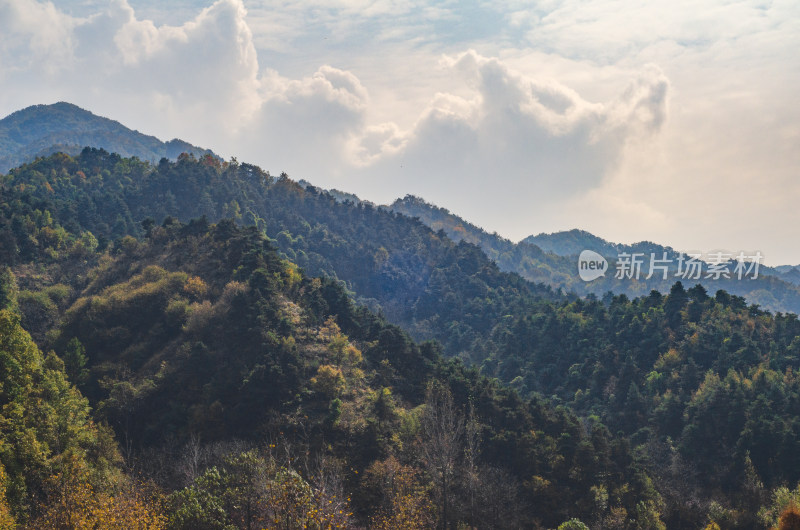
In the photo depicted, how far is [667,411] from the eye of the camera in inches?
3297

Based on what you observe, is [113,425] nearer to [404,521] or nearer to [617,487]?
[404,521]

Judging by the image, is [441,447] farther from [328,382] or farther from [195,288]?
[195,288]

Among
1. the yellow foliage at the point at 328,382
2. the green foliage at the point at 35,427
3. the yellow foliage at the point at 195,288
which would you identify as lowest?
the green foliage at the point at 35,427

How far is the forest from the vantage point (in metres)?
45.6

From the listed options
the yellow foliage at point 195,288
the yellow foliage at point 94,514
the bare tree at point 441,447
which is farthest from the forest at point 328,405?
the yellow foliage at point 195,288

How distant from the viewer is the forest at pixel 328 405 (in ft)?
150

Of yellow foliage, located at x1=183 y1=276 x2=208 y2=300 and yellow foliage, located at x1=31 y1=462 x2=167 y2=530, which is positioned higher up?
yellow foliage, located at x1=183 y1=276 x2=208 y2=300

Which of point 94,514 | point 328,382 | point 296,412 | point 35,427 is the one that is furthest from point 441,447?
point 35,427

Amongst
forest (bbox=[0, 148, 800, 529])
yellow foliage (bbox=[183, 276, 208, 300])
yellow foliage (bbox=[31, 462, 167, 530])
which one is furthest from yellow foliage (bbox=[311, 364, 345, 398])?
yellow foliage (bbox=[31, 462, 167, 530])

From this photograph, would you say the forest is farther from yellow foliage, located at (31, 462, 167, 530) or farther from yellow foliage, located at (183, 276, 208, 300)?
yellow foliage, located at (183, 276, 208, 300)

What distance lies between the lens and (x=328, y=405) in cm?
6341

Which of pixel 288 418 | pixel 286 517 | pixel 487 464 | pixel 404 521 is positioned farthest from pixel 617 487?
Result: pixel 286 517

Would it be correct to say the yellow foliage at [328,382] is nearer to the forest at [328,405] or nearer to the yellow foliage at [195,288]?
the forest at [328,405]

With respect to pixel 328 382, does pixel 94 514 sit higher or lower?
lower
